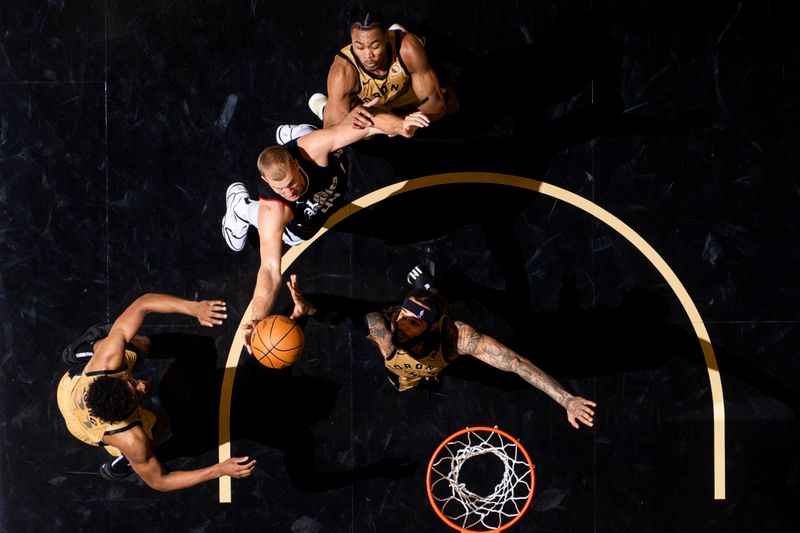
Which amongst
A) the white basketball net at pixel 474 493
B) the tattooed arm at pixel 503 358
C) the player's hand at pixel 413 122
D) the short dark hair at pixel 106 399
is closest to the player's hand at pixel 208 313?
the short dark hair at pixel 106 399

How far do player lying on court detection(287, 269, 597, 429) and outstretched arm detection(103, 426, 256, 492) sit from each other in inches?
62.4

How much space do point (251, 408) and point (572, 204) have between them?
422 cm

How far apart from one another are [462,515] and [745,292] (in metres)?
3.98

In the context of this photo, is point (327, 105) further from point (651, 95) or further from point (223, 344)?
point (651, 95)

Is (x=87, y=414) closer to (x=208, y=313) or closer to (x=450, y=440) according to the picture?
(x=208, y=313)

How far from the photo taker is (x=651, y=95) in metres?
7.69

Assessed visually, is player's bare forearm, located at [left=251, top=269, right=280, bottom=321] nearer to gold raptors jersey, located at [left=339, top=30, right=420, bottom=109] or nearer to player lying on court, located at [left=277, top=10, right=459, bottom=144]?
player lying on court, located at [left=277, top=10, right=459, bottom=144]

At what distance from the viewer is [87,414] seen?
22.1 feet

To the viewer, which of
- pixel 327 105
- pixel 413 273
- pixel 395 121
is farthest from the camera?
pixel 413 273

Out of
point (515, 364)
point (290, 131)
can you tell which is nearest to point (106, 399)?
point (290, 131)

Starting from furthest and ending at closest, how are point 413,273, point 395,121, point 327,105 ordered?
point 413,273 < point 327,105 < point 395,121

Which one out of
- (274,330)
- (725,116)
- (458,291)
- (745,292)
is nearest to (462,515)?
(458,291)

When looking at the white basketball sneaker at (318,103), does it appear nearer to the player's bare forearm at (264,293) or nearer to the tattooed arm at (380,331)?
the player's bare forearm at (264,293)

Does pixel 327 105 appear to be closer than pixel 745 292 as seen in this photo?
Yes
